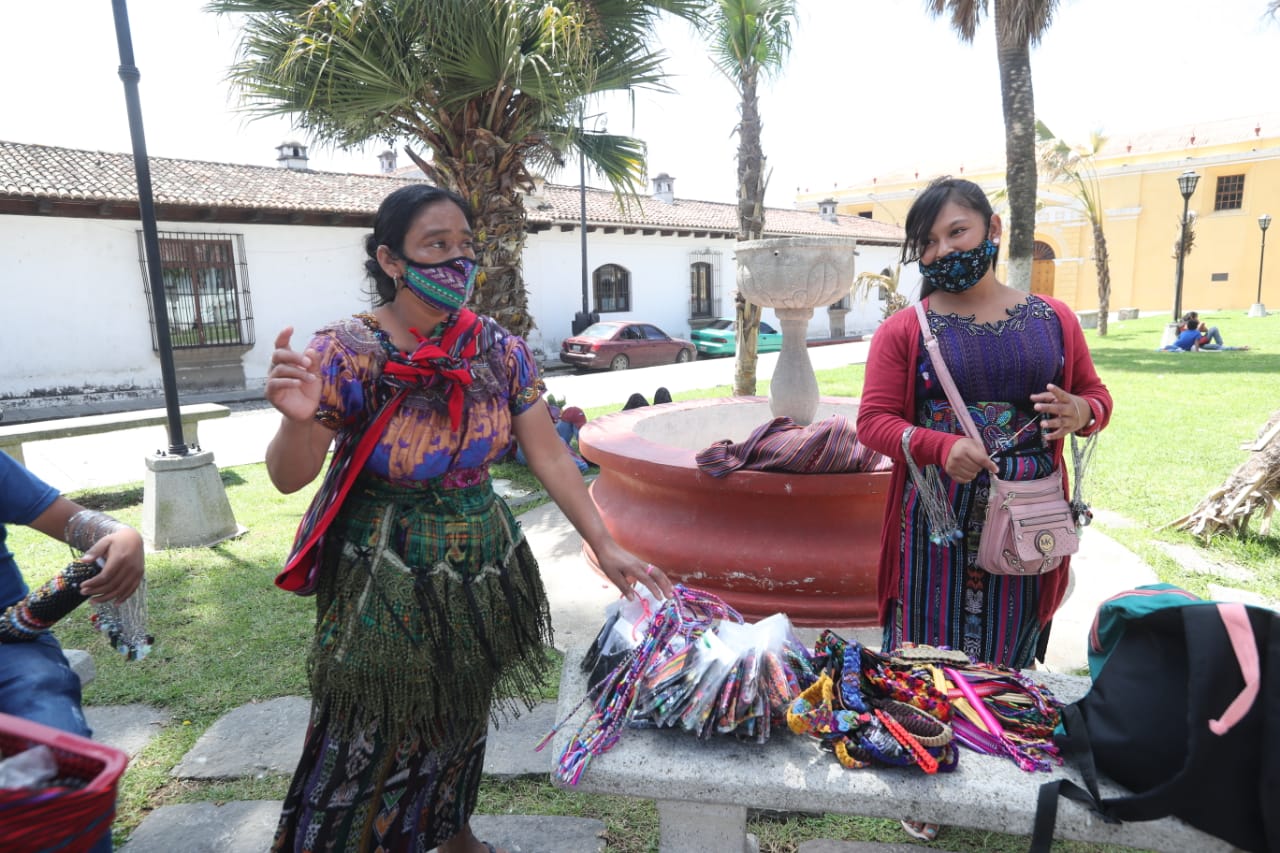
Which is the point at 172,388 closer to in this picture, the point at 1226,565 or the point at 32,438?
the point at 32,438

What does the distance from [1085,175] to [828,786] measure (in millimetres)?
38215

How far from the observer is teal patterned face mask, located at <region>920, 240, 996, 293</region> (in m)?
2.00

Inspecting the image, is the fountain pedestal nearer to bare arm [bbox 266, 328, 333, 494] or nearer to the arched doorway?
bare arm [bbox 266, 328, 333, 494]

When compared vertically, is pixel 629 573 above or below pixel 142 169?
below

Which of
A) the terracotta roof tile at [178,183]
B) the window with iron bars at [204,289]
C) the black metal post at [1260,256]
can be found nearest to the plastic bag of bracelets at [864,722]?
the terracotta roof tile at [178,183]

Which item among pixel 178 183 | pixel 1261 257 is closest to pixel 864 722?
pixel 178 183

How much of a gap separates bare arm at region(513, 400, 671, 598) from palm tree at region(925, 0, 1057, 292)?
32.5 feet

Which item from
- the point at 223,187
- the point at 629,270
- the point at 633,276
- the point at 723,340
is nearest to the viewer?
the point at 223,187

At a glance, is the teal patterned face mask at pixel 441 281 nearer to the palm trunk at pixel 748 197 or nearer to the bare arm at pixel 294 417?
the bare arm at pixel 294 417

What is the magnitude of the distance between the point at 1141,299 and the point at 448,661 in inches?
1577

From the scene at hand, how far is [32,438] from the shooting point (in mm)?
6434

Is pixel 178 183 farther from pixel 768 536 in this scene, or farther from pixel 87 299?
pixel 768 536

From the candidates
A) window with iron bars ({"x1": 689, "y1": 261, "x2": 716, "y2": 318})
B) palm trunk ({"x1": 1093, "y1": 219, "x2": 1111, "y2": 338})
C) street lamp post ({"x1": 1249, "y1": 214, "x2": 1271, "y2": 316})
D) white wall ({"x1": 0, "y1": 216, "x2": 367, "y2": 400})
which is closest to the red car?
white wall ({"x1": 0, "y1": 216, "x2": 367, "y2": 400})

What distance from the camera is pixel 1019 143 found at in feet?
33.8
